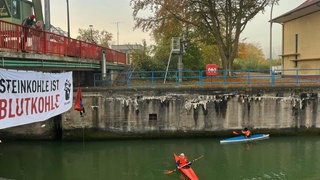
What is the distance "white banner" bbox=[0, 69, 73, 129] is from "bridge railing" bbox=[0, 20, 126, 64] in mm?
1263

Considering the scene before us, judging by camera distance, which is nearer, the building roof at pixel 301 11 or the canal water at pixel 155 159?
the canal water at pixel 155 159

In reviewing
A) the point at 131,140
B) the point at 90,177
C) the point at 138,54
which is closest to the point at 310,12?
the point at 138,54

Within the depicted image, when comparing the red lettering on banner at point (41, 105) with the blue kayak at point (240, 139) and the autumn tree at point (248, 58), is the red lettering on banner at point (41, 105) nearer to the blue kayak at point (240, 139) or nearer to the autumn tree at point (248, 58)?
the blue kayak at point (240, 139)

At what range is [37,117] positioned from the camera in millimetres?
12516

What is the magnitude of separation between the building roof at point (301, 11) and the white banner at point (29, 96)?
21397 mm

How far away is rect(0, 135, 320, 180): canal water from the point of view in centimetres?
Result: 1565

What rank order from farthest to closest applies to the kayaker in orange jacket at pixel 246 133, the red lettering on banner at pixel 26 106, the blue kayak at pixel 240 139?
the kayaker in orange jacket at pixel 246 133 → the blue kayak at pixel 240 139 → the red lettering on banner at pixel 26 106

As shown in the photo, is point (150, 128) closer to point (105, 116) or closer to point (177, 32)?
point (105, 116)

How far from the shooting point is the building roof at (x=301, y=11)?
28.7 m

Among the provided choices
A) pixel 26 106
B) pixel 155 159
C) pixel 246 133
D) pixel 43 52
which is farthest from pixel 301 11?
pixel 26 106

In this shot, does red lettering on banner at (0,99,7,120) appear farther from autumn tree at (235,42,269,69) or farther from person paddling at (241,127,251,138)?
autumn tree at (235,42,269,69)

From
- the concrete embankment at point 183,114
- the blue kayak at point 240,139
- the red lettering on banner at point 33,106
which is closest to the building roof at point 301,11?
the concrete embankment at point 183,114

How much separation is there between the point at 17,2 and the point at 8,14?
0.94m

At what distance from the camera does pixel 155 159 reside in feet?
58.5
